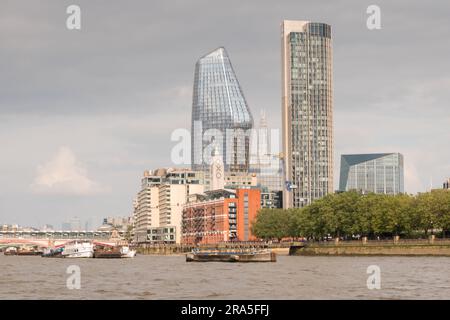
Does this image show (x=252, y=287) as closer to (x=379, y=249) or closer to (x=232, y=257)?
(x=232, y=257)

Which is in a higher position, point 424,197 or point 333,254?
point 424,197

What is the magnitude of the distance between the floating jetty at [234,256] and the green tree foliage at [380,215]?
35.1m

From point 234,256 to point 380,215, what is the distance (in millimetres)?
39622

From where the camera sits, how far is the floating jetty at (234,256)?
461 feet

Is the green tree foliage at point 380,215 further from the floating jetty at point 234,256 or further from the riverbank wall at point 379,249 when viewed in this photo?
the floating jetty at point 234,256

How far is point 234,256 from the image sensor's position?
14612 cm

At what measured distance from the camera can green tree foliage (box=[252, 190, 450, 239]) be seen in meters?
160

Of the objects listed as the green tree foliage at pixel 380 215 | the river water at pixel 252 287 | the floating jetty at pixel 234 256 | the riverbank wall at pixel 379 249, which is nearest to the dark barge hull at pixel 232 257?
the floating jetty at pixel 234 256

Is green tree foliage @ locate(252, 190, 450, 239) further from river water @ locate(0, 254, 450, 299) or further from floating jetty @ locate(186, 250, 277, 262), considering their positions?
river water @ locate(0, 254, 450, 299)
